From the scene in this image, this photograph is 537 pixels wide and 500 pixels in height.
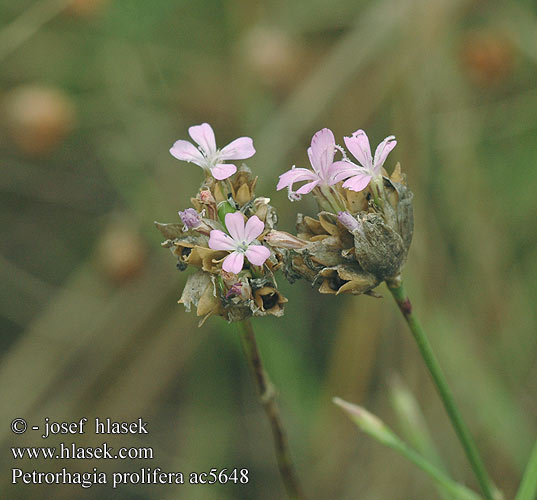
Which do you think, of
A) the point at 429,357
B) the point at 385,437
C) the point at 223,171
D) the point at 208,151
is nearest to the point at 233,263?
the point at 223,171

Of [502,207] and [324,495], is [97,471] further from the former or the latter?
[502,207]

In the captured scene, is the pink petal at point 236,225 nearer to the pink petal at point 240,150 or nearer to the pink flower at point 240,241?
the pink flower at point 240,241

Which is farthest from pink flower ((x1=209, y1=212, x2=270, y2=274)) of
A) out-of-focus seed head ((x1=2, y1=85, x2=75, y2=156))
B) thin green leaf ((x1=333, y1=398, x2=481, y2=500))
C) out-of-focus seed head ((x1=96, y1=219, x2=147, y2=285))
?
out-of-focus seed head ((x1=2, y1=85, x2=75, y2=156))

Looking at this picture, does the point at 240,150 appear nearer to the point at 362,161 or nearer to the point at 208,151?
the point at 208,151

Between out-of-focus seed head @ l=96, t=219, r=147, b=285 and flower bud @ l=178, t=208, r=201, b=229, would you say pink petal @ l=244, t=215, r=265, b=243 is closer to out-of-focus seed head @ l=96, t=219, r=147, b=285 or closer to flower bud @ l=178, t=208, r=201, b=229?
flower bud @ l=178, t=208, r=201, b=229

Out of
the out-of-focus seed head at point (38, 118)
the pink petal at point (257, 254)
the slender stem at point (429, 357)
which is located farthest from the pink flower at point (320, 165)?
the out-of-focus seed head at point (38, 118)

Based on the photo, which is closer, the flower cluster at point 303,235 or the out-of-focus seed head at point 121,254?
the flower cluster at point 303,235

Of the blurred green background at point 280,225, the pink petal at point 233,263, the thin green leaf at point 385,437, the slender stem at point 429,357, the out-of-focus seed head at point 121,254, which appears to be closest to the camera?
the pink petal at point 233,263
